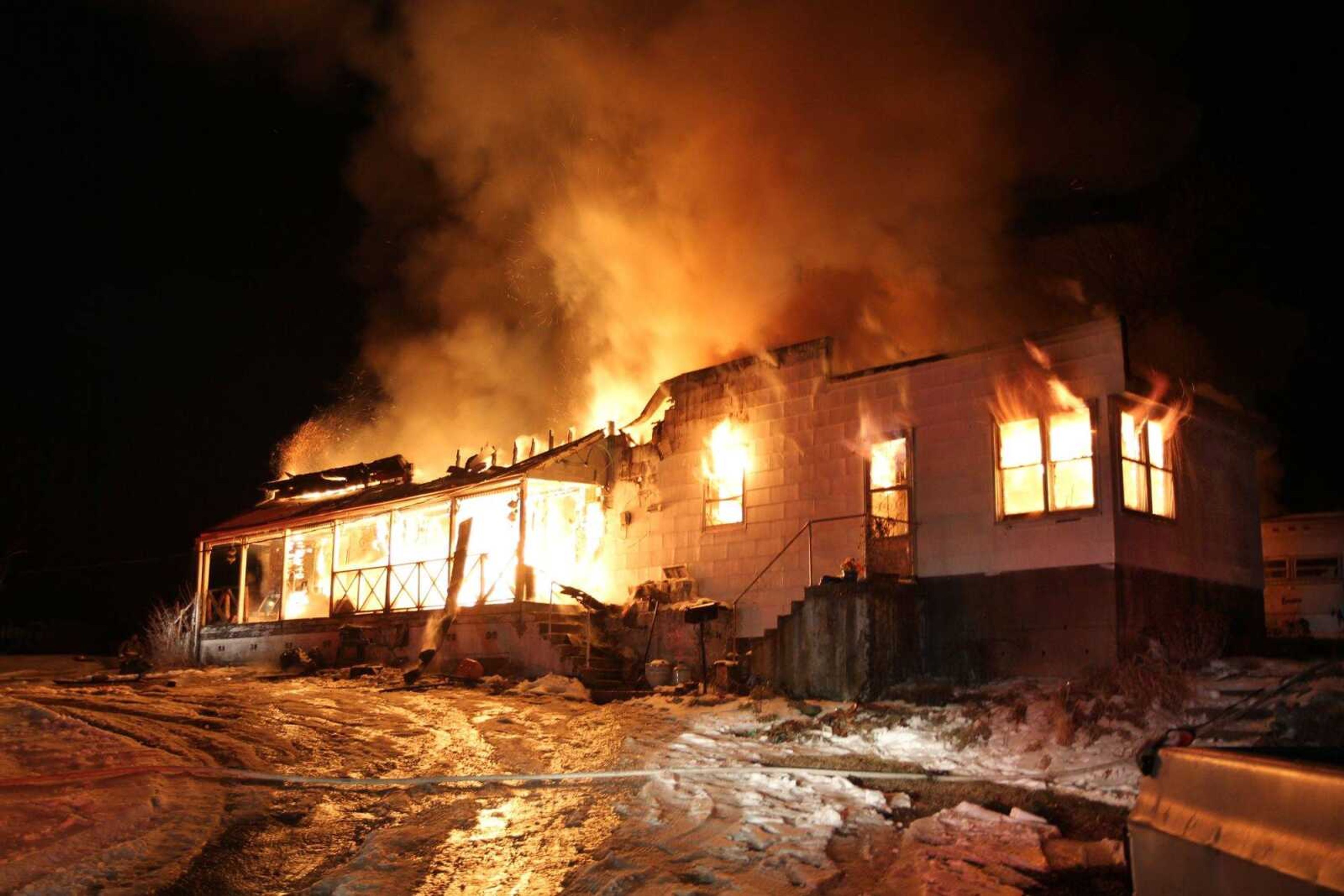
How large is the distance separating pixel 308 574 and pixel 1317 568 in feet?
82.9

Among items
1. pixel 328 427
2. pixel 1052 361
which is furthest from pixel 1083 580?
pixel 328 427

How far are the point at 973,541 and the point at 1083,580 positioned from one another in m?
1.71

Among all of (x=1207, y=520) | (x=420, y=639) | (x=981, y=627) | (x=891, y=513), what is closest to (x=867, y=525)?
(x=891, y=513)

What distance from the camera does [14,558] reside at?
45.8 meters

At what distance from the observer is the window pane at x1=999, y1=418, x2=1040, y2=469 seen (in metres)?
15.4

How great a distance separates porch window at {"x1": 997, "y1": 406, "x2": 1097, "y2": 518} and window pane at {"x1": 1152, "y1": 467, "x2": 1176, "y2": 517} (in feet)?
4.66

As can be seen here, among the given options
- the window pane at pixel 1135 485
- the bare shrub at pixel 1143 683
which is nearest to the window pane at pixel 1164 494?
the window pane at pixel 1135 485

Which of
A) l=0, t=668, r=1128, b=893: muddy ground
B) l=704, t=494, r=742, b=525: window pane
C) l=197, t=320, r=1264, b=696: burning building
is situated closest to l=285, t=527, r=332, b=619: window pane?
l=197, t=320, r=1264, b=696: burning building

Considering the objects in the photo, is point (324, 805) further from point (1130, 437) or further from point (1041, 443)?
point (1130, 437)

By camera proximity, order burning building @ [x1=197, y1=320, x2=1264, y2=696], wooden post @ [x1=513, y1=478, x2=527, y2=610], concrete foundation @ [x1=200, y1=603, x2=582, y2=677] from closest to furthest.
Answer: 1. burning building @ [x1=197, y1=320, x2=1264, y2=696]
2. concrete foundation @ [x1=200, y1=603, x2=582, y2=677]
3. wooden post @ [x1=513, y1=478, x2=527, y2=610]

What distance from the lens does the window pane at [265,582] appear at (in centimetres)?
2987

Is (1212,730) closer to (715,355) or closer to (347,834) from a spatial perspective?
(347,834)

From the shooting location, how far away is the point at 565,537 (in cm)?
2253

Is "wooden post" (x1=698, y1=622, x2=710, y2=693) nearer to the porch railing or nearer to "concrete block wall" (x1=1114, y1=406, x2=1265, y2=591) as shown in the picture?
"concrete block wall" (x1=1114, y1=406, x2=1265, y2=591)
